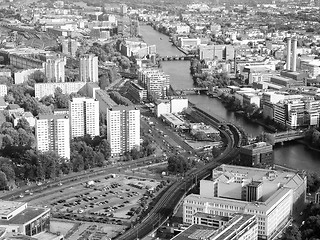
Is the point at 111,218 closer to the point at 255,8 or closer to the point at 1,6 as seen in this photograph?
the point at 1,6

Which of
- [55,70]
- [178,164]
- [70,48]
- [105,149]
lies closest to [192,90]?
[55,70]

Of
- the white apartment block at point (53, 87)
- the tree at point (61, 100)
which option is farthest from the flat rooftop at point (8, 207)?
the white apartment block at point (53, 87)

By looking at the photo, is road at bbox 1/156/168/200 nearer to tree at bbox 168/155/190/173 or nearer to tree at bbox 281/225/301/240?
tree at bbox 168/155/190/173

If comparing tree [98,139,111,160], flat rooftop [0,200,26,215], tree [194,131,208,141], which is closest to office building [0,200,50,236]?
flat rooftop [0,200,26,215]

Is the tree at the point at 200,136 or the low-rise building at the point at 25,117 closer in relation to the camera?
the tree at the point at 200,136

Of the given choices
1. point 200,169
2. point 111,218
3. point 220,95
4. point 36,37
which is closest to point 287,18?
point 36,37

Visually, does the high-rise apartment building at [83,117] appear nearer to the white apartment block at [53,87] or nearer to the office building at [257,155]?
the office building at [257,155]

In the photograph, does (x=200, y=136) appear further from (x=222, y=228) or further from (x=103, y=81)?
(x=103, y=81)
